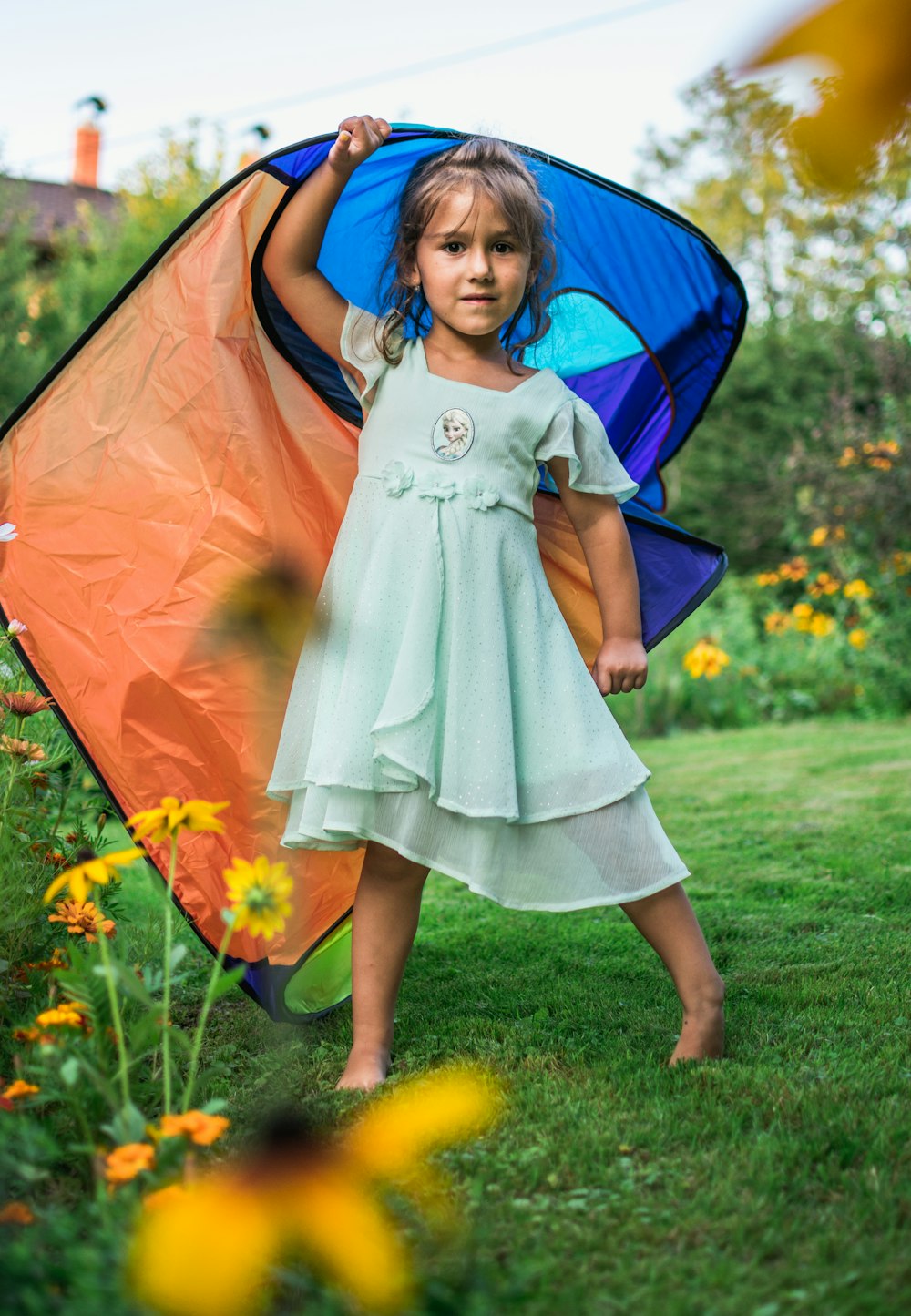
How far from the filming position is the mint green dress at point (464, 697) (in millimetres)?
2029

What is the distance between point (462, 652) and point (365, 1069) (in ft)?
2.35

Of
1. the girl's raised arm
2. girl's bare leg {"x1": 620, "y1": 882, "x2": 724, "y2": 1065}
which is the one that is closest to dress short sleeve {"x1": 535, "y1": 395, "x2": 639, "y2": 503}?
the girl's raised arm

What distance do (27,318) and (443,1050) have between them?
870cm

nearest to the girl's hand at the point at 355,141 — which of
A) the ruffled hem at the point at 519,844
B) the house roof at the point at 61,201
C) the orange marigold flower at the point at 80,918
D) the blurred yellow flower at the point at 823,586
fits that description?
the ruffled hem at the point at 519,844

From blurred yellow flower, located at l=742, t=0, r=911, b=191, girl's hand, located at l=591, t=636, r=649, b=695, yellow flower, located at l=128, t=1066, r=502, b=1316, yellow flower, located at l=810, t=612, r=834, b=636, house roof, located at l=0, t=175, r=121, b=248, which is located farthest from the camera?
house roof, located at l=0, t=175, r=121, b=248

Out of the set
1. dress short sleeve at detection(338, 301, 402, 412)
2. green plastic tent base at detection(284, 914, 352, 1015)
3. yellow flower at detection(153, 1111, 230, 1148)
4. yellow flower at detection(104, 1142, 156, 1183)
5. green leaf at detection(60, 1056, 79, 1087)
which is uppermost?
dress short sleeve at detection(338, 301, 402, 412)

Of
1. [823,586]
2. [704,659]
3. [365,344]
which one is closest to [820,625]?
[823,586]

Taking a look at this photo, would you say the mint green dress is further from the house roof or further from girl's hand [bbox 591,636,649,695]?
the house roof

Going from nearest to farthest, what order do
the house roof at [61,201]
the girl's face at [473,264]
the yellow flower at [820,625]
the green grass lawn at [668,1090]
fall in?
1. the green grass lawn at [668,1090]
2. the girl's face at [473,264]
3. the yellow flower at [820,625]
4. the house roof at [61,201]

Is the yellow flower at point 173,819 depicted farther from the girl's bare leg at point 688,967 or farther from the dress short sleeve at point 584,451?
the dress short sleeve at point 584,451

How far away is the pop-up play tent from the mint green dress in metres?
0.20

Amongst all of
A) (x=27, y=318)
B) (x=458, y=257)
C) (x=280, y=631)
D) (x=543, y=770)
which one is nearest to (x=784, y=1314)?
(x=543, y=770)

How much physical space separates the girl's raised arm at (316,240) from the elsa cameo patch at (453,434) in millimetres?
258

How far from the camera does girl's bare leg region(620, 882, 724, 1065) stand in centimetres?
206
